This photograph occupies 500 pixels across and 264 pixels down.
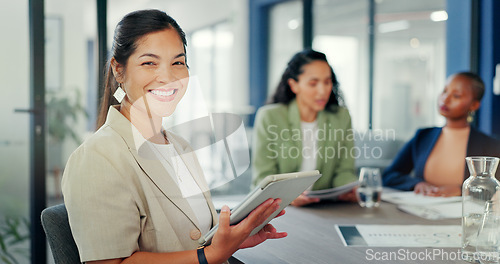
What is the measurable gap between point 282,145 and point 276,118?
0.45 feet

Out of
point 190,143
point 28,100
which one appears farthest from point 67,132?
point 190,143

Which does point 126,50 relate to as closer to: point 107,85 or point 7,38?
point 107,85

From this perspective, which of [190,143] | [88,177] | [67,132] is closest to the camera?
[88,177]

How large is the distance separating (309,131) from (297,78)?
0.28m

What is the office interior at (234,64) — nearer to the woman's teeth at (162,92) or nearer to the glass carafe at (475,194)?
the woman's teeth at (162,92)

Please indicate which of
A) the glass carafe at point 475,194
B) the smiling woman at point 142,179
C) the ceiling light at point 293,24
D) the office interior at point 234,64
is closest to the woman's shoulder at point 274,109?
the office interior at point 234,64

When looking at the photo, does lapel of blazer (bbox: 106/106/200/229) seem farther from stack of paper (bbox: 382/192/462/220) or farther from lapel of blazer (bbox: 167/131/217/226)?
stack of paper (bbox: 382/192/462/220)

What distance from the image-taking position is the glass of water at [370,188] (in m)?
1.76

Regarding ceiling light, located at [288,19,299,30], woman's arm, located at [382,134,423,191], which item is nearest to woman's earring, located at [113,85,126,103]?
woman's arm, located at [382,134,423,191]

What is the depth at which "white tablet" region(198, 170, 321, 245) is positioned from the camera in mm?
915

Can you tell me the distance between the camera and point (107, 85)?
1130 mm

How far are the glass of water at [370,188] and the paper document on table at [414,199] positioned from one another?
0.11 m

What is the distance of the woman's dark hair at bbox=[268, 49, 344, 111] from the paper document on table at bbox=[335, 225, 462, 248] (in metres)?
0.90

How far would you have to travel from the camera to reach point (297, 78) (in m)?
2.25
